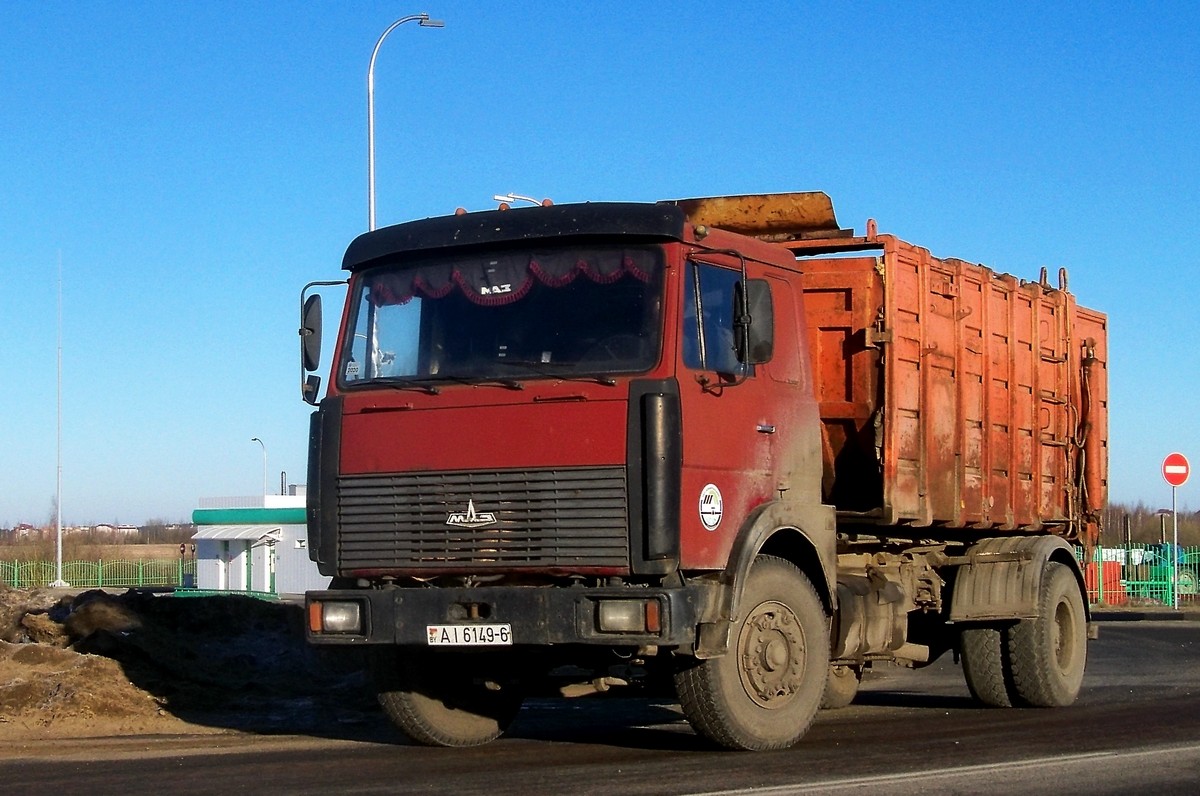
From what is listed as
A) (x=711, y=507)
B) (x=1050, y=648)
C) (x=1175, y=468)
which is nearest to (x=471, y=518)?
(x=711, y=507)

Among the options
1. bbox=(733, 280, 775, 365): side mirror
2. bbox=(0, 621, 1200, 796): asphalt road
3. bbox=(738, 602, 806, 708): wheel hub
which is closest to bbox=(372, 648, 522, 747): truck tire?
bbox=(0, 621, 1200, 796): asphalt road

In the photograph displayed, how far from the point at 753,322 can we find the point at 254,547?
4392 cm

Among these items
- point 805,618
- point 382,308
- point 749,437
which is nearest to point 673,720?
point 805,618

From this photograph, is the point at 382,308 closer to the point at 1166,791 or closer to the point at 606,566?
the point at 606,566

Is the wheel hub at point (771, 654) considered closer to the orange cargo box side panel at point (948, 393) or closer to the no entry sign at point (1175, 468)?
the orange cargo box side panel at point (948, 393)

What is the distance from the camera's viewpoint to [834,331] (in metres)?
11.3

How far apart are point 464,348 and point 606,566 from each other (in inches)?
65.6

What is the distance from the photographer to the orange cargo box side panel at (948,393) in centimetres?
1118

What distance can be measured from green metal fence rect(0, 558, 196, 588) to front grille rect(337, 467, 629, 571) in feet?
154

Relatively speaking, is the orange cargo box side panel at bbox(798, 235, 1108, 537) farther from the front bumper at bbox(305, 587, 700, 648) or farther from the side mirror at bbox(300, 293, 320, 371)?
the side mirror at bbox(300, 293, 320, 371)

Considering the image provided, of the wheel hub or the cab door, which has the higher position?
the cab door

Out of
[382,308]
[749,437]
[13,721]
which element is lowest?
[13,721]

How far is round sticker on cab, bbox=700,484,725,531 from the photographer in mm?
9000

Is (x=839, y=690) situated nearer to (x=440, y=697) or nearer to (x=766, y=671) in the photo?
(x=766, y=671)
